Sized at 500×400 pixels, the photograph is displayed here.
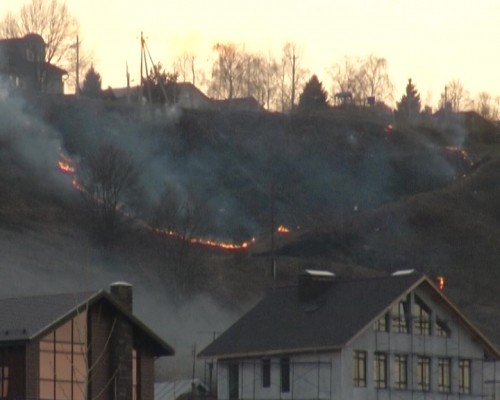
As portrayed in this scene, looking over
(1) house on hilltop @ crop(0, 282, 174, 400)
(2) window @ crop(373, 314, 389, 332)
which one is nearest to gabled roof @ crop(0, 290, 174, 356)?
(1) house on hilltop @ crop(0, 282, 174, 400)

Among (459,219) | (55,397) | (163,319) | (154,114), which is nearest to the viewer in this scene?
(55,397)

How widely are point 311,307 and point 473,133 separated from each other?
398ft

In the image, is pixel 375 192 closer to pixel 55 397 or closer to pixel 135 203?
pixel 135 203

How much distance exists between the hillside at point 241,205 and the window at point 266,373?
21.9 metres

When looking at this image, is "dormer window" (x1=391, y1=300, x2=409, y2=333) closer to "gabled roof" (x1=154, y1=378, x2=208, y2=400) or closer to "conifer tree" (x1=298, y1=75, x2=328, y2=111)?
"gabled roof" (x1=154, y1=378, x2=208, y2=400)

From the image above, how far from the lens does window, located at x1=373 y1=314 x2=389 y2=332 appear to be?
74.4 m

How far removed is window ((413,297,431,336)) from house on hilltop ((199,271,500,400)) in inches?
1.7

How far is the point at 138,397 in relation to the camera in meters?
59.9

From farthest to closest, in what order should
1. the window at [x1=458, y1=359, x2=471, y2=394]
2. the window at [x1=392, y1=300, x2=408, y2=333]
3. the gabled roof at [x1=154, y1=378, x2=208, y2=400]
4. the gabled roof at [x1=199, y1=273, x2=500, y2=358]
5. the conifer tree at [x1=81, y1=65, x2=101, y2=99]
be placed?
1. the conifer tree at [x1=81, y1=65, x2=101, y2=99]
2. the gabled roof at [x1=154, y1=378, x2=208, y2=400]
3. the window at [x1=458, y1=359, x2=471, y2=394]
4. the window at [x1=392, y1=300, x2=408, y2=333]
5. the gabled roof at [x1=199, y1=273, x2=500, y2=358]

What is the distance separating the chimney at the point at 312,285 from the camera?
252 feet

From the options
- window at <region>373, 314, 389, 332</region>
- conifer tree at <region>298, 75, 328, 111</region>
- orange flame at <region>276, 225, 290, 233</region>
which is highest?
conifer tree at <region>298, 75, 328, 111</region>

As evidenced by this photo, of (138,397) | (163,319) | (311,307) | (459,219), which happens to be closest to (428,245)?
(459,219)

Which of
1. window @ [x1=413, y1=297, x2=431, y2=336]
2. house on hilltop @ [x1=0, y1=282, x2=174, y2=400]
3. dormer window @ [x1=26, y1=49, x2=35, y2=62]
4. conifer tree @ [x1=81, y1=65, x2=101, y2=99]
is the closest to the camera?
house on hilltop @ [x1=0, y1=282, x2=174, y2=400]

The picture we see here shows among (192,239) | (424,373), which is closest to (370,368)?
(424,373)
